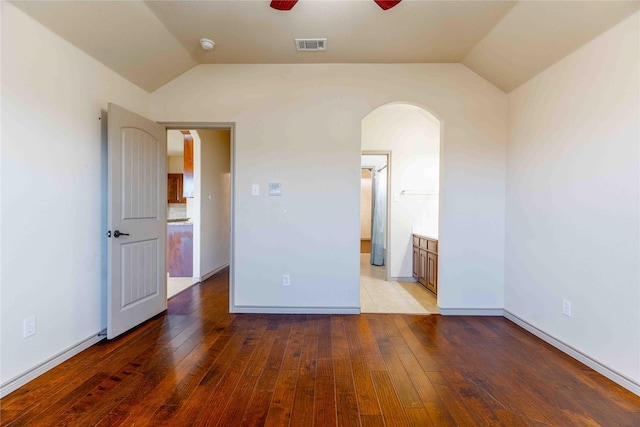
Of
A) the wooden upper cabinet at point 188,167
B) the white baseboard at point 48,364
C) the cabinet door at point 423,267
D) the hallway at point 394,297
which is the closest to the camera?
the white baseboard at point 48,364

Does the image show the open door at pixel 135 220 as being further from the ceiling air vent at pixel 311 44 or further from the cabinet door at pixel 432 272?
the cabinet door at pixel 432 272

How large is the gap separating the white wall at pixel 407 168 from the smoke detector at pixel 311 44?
1.75 m

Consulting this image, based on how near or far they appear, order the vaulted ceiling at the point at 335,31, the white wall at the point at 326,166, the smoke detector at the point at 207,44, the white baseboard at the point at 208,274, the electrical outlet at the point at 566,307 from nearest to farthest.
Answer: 1. the vaulted ceiling at the point at 335,31
2. the electrical outlet at the point at 566,307
3. the smoke detector at the point at 207,44
4. the white wall at the point at 326,166
5. the white baseboard at the point at 208,274

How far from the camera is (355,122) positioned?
289 centimetres

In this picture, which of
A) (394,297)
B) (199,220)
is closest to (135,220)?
(199,220)

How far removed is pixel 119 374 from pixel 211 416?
2.78 feet

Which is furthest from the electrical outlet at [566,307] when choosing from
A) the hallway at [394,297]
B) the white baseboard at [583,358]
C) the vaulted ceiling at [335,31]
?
the vaulted ceiling at [335,31]

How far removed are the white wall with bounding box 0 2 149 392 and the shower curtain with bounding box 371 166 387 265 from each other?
4.49m

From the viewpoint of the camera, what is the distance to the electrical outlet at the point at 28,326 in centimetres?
175

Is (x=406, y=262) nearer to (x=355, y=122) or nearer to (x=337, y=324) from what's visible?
(x=337, y=324)

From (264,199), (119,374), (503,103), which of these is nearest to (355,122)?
(264,199)

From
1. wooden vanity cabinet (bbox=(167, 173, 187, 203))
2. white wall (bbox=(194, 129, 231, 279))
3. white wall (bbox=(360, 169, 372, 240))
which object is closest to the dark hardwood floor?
white wall (bbox=(194, 129, 231, 279))

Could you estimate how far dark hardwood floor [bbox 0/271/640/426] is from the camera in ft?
4.84

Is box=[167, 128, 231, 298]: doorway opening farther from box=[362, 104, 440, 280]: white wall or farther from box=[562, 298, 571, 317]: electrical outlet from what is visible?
box=[562, 298, 571, 317]: electrical outlet
